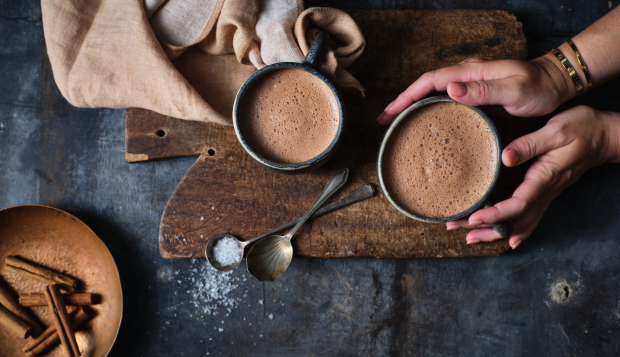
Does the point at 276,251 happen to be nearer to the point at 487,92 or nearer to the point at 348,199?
the point at 348,199

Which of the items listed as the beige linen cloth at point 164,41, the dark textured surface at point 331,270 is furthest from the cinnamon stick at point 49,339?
the beige linen cloth at point 164,41

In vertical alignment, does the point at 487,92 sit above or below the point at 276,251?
above

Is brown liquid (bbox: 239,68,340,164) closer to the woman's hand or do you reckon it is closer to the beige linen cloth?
the beige linen cloth

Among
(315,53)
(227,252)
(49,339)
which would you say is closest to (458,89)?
(315,53)

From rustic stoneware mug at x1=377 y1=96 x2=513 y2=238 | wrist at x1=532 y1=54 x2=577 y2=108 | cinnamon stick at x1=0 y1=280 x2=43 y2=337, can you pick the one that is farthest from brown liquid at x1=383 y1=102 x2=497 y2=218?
cinnamon stick at x1=0 y1=280 x2=43 y2=337

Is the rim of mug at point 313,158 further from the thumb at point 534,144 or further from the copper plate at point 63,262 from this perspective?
the copper plate at point 63,262

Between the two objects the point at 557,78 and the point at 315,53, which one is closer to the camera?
the point at 315,53

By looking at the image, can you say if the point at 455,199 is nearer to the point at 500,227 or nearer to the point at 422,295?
the point at 500,227

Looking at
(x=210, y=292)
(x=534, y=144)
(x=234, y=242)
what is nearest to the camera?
(x=534, y=144)

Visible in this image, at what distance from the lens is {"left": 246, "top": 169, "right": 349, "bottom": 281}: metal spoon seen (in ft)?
3.68

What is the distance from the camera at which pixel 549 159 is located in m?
1.09

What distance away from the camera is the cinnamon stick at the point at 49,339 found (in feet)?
3.94

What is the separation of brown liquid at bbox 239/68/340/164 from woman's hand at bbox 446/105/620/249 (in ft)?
1.64

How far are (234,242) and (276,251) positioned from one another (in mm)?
140
